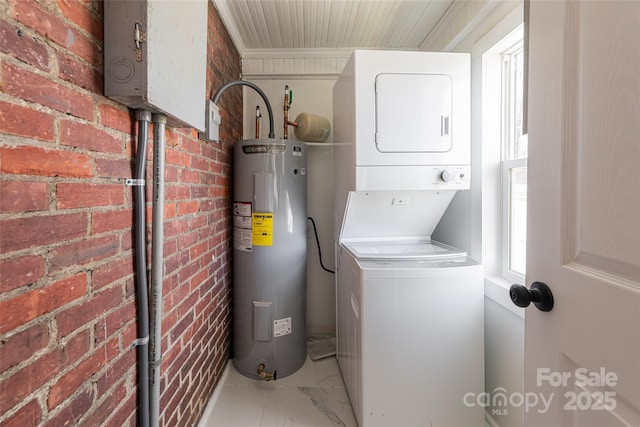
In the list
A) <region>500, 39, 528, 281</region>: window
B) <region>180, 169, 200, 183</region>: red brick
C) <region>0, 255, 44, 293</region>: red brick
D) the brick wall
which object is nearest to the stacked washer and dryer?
<region>500, 39, 528, 281</region>: window

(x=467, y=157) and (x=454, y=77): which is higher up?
(x=454, y=77)

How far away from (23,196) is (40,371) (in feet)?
1.29

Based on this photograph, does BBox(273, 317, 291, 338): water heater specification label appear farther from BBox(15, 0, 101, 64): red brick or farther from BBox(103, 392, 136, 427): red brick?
BBox(15, 0, 101, 64): red brick

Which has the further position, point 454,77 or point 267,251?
point 267,251

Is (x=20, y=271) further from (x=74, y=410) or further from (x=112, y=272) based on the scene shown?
(x=74, y=410)

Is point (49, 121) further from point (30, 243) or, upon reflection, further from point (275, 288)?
point (275, 288)

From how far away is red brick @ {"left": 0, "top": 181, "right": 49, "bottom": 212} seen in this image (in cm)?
54

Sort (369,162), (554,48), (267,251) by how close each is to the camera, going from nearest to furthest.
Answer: (554,48) < (369,162) < (267,251)

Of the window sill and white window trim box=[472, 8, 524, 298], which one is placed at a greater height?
white window trim box=[472, 8, 524, 298]

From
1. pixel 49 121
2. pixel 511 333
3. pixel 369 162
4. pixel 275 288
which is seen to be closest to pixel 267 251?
pixel 275 288

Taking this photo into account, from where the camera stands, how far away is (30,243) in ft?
1.92

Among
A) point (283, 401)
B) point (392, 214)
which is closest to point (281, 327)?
point (283, 401)

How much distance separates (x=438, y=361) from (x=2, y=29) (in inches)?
73.9

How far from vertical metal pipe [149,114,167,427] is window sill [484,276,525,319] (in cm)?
158
